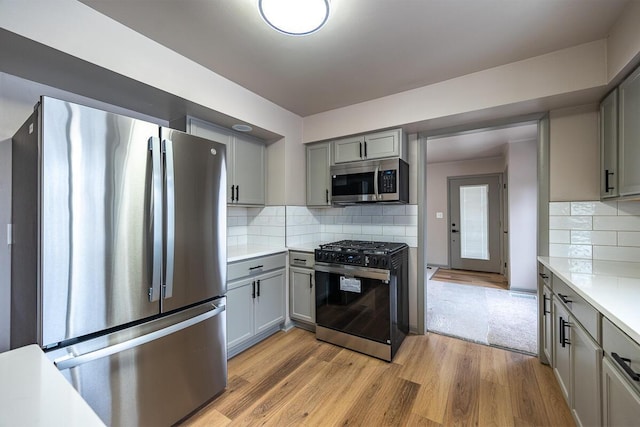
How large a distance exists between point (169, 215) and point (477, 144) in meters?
4.78

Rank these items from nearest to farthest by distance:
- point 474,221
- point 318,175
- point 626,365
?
point 626,365 < point 318,175 < point 474,221

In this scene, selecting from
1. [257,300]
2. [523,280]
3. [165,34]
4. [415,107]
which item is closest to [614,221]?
[415,107]

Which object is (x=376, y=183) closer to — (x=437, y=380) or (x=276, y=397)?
(x=437, y=380)

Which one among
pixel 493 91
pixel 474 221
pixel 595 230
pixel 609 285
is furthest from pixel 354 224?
pixel 474 221

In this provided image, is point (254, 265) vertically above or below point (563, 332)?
above

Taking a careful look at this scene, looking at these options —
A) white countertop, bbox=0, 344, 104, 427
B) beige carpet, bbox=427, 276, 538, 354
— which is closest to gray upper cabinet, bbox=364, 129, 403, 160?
beige carpet, bbox=427, 276, 538, 354

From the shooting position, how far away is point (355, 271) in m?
2.46

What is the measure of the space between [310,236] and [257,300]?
44.6 inches

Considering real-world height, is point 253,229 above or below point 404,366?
above

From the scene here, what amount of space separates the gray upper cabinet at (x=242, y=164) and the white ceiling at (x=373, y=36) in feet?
1.77

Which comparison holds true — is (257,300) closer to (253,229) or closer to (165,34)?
(253,229)

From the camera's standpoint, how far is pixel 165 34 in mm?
1758

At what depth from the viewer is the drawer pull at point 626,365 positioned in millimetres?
932

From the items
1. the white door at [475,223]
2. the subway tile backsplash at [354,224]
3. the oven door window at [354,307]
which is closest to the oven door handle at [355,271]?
the oven door window at [354,307]
